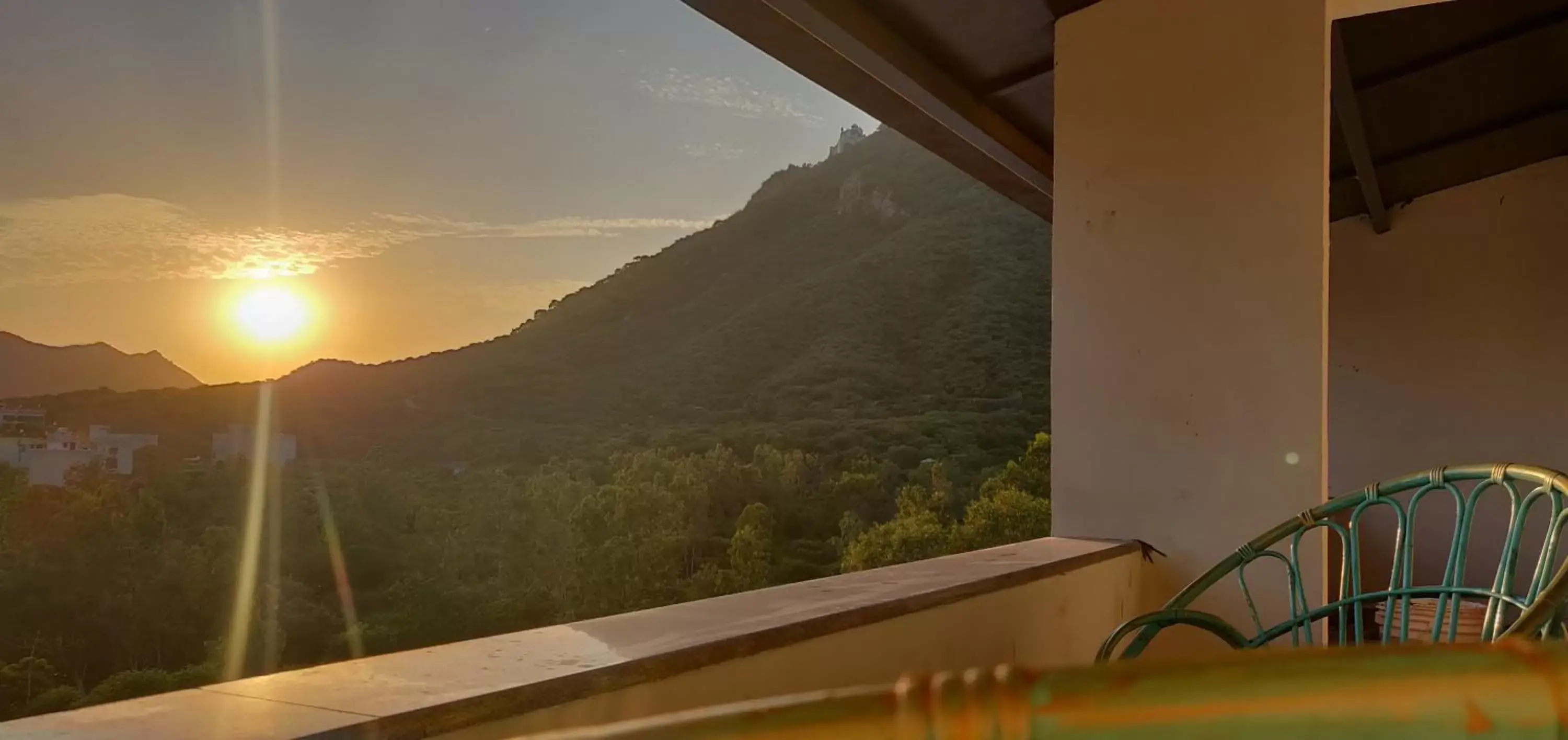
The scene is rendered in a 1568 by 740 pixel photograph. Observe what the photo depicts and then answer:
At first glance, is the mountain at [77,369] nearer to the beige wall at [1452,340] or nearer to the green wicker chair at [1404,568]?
the green wicker chair at [1404,568]

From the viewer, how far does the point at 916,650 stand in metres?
1.29

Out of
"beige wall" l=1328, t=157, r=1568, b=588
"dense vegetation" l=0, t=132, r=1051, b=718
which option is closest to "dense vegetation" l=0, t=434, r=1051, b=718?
"dense vegetation" l=0, t=132, r=1051, b=718

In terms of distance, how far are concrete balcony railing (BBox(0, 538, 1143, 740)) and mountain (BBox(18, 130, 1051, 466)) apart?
2.67m

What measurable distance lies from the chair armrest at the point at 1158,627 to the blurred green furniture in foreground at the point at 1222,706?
102 cm

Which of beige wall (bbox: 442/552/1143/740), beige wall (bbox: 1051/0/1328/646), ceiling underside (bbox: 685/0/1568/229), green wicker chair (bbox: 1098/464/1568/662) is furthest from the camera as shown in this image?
ceiling underside (bbox: 685/0/1568/229)

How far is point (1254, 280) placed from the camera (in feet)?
6.85

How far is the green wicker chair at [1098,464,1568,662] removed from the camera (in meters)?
1.16

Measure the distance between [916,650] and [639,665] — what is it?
1.70 feet

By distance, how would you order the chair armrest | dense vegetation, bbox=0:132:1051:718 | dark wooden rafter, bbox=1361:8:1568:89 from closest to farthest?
the chair armrest, dense vegetation, bbox=0:132:1051:718, dark wooden rafter, bbox=1361:8:1568:89

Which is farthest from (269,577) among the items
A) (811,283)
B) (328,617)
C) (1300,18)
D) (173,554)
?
(811,283)

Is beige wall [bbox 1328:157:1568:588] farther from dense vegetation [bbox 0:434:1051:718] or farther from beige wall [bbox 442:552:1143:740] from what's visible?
beige wall [bbox 442:552:1143:740]

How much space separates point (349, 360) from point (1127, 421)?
3.08 m

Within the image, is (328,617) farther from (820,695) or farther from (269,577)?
(820,695)

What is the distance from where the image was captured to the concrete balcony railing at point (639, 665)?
0.69m
